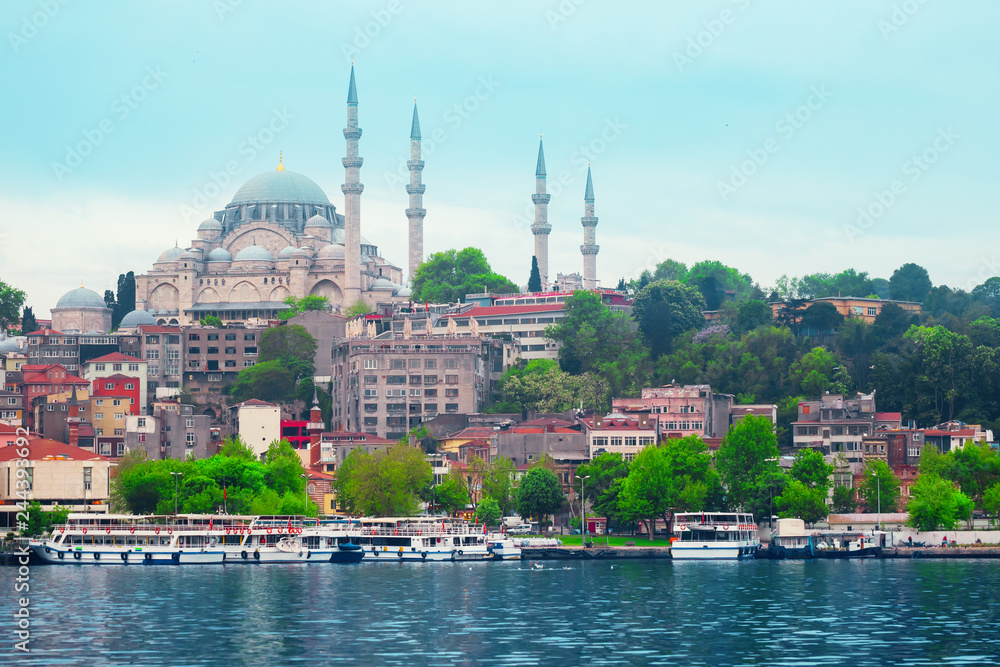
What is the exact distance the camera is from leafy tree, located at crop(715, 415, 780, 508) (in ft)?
310

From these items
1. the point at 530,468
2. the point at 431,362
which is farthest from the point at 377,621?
the point at 431,362

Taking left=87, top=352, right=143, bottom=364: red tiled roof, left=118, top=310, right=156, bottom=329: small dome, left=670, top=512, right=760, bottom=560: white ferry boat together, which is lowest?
left=670, top=512, right=760, bottom=560: white ferry boat

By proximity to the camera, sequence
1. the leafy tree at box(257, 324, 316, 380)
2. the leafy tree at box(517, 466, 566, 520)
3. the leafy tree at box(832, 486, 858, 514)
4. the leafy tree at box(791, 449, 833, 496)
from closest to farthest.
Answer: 1. the leafy tree at box(791, 449, 833, 496)
2. the leafy tree at box(517, 466, 566, 520)
3. the leafy tree at box(832, 486, 858, 514)
4. the leafy tree at box(257, 324, 316, 380)

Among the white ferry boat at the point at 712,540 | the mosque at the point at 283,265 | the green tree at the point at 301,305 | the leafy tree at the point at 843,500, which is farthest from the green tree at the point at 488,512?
the mosque at the point at 283,265

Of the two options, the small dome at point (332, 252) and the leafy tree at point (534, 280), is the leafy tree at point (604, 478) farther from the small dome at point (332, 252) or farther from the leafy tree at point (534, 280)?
the small dome at point (332, 252)

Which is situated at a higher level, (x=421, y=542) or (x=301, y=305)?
(x=301, y=305)

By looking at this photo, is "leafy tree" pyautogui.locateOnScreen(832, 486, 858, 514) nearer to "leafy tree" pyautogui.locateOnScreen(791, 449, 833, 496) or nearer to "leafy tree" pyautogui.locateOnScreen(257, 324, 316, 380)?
"leafy tree" pyautogui.locateOnScreen(791, 449, 833, 496)

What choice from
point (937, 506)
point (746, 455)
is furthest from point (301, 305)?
point (937, 506)

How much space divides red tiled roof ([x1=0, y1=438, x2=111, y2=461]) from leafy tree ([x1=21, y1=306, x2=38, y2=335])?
203 ft

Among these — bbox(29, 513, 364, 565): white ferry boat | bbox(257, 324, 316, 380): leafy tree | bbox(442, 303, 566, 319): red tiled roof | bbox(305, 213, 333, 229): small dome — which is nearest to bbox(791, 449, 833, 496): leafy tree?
bbox(29, 513, 364, 565): white ferry boat

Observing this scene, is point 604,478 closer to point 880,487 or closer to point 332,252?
point 880,487

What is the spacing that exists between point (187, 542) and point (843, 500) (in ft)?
127

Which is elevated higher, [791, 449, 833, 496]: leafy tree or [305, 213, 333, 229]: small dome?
[305, 213, 333, 229]: small dome

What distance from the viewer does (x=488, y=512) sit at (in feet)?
313
